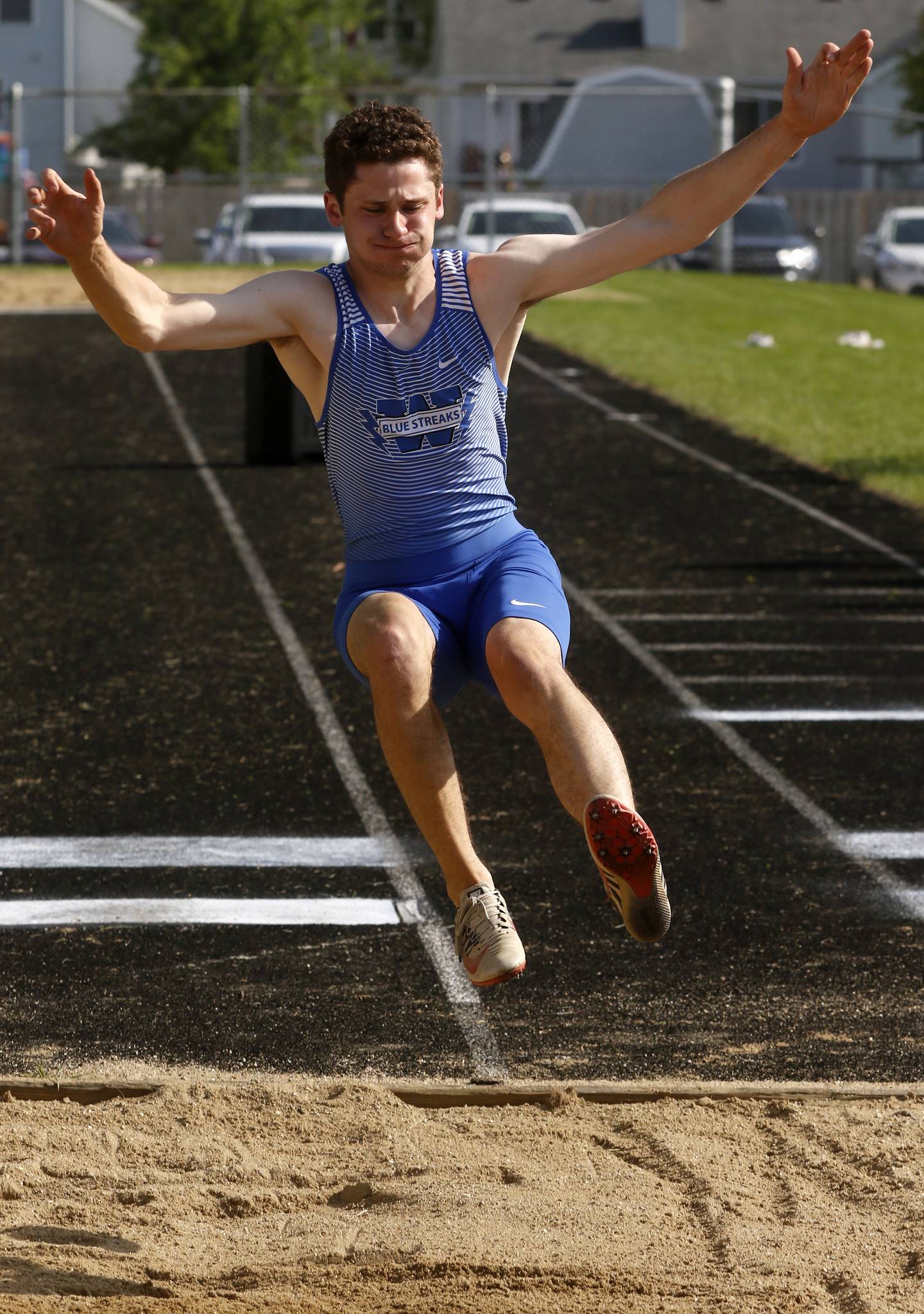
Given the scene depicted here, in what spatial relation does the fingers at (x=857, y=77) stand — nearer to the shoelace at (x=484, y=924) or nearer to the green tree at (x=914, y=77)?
the shoelace at (x=484, y=924)

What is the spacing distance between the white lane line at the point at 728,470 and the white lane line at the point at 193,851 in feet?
21.6

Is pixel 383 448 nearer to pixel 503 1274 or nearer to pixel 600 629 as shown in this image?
pixel 503 1274

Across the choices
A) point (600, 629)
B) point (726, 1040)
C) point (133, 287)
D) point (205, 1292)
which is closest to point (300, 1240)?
point (205, 1292)

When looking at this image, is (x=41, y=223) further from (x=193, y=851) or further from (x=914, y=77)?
(x=914, y=77)

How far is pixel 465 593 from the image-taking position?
486cm

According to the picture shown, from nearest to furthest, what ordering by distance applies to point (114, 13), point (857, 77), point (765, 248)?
point (857, 77) → point (765, 248) → point (114, 13)

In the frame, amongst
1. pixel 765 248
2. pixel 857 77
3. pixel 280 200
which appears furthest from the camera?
pixel 765 248

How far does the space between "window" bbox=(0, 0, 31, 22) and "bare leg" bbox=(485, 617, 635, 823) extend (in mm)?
54475

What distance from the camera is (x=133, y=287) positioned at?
467 cm

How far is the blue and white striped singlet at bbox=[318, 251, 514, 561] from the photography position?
483 centimetres

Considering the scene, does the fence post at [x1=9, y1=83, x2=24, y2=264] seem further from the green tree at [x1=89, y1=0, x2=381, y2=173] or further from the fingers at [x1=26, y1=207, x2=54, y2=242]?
the fingers at [x1=26, y1=207, x2=54, y2=242]

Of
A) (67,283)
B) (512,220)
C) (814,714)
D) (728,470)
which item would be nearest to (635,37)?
(512,220)

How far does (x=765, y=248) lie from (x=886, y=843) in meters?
27.6

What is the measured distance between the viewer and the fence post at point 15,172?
27219mm
